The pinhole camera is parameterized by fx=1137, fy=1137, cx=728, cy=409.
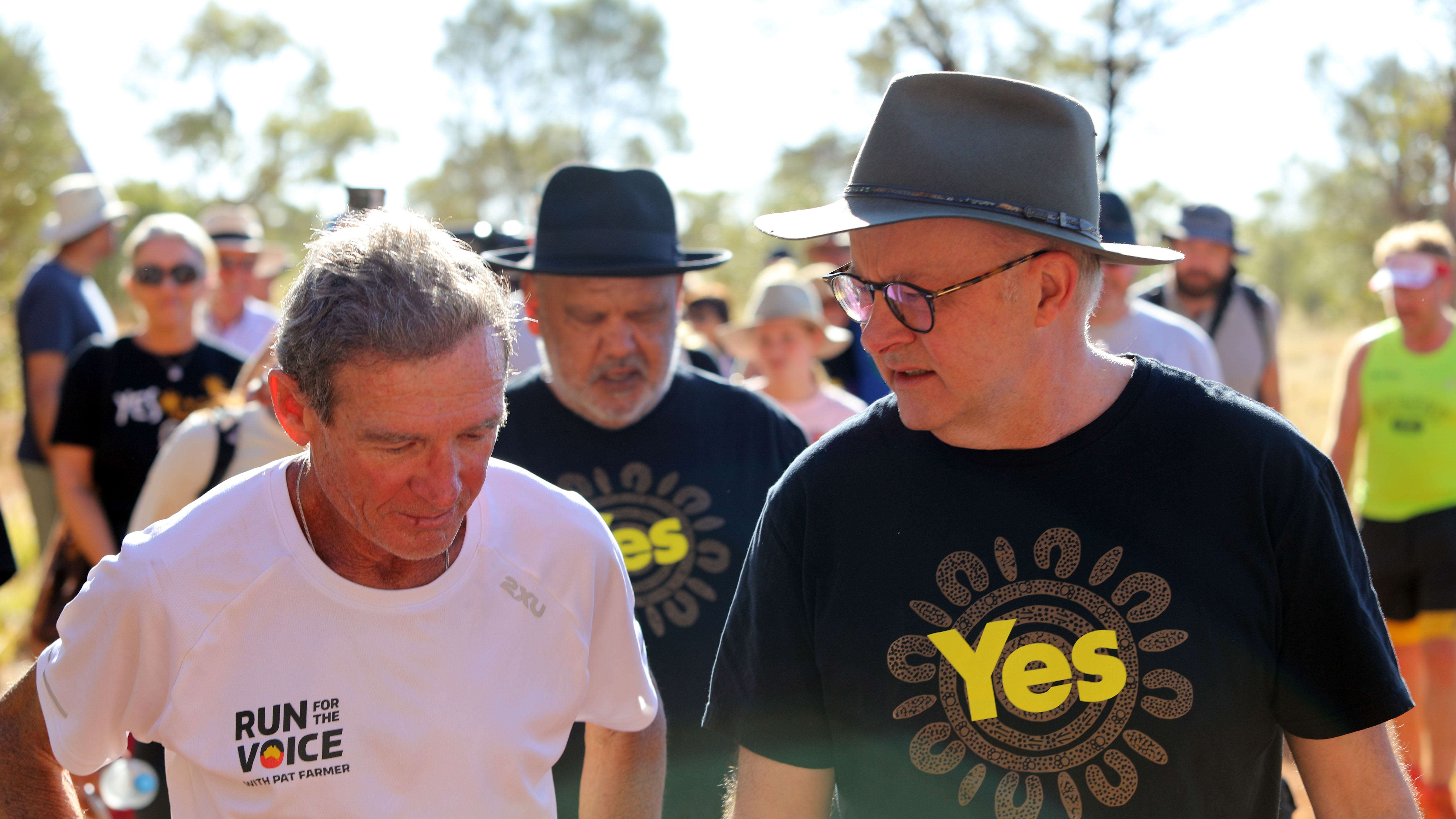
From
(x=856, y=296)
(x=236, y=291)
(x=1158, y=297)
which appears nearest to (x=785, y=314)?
(x=1158, y=297)

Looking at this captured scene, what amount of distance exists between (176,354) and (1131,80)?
12.1 m

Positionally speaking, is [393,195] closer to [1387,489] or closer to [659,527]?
[659,527]

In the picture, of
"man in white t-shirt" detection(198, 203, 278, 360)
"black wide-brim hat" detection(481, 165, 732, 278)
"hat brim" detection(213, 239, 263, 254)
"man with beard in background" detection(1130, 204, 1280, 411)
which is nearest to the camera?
"black wide-brim hat" detection(481, 165, 732, 278)

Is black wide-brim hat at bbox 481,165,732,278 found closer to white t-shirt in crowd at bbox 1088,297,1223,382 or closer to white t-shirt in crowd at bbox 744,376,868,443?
white t-shirt in crowd at bbox 744,376,868,443

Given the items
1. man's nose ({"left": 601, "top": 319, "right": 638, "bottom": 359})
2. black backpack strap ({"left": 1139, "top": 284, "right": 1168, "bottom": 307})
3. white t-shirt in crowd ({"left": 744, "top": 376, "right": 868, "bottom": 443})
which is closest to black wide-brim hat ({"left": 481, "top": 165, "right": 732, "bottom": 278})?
man's nose ({"left": 601, "top": 319, "right": 638, "bottom": 359})

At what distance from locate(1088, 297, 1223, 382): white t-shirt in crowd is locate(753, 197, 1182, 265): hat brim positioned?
8.74 ft

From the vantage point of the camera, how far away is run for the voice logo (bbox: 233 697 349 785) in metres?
1.67

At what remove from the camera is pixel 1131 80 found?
13633 millimetres

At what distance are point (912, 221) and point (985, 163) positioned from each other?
0.47 feet

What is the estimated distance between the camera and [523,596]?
1.88 metres

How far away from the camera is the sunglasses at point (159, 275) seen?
15.0 ft

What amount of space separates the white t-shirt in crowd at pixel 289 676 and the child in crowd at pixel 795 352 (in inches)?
129

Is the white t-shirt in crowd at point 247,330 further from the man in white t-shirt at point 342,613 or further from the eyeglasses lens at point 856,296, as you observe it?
the eyeglasses lens at point 856,296

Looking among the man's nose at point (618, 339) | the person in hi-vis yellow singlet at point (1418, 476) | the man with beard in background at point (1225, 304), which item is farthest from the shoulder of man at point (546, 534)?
the man with beard in background at point (1225, 304)
